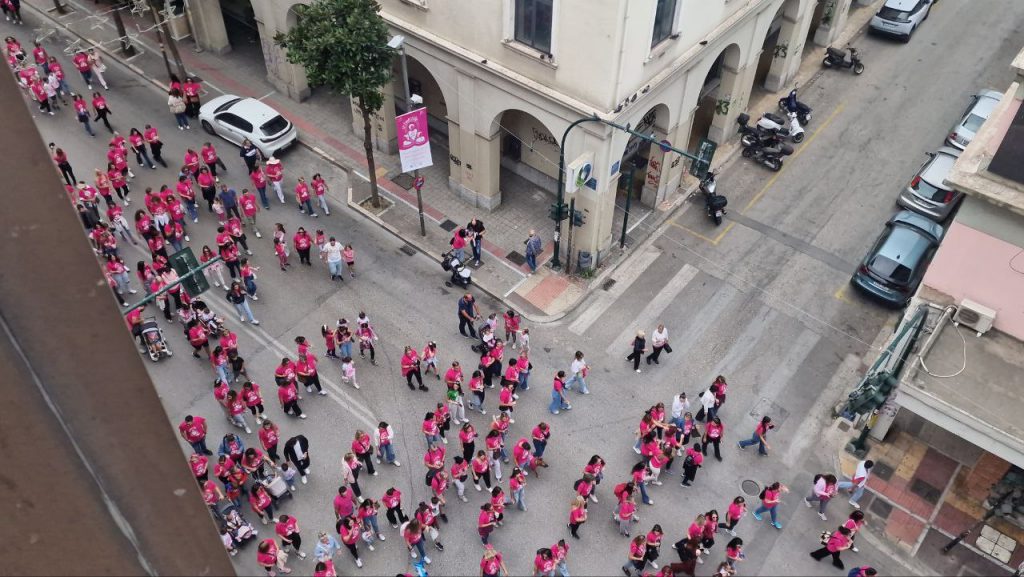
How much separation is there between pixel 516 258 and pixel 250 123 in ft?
33.9

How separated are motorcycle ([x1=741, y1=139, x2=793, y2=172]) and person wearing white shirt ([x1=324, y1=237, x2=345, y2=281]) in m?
14.7

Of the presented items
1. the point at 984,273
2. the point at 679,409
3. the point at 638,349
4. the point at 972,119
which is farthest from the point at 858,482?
the point at 972,119

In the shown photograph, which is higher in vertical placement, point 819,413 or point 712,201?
point 712,201

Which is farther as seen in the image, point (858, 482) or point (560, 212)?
point (560, 212)

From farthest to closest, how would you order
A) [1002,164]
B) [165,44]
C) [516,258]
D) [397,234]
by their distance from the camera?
[165,44]
[397,234]
[516,258]
[1002,164]

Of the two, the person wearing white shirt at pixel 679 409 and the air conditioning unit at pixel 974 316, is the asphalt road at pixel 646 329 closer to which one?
the person wearing white shirt at pixel 679 409

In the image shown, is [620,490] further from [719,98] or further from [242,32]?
[242,32]

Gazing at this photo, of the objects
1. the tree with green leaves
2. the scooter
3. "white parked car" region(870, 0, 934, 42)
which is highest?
the tree with green leaves

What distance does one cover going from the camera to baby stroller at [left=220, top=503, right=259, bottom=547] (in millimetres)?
16641

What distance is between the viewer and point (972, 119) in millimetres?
27219

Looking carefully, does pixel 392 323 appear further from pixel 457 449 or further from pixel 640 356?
pixel 640 356

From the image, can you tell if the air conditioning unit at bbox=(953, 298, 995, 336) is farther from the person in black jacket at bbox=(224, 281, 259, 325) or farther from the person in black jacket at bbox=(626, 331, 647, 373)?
the person in black jacket at bbox=(224, 281, 259, 325)

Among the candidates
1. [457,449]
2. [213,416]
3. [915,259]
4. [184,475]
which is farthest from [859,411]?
[184,475]

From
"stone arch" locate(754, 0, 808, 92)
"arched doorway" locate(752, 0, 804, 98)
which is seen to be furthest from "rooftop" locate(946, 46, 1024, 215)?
"arched doorway" locate(752, 0, 804, 98)
